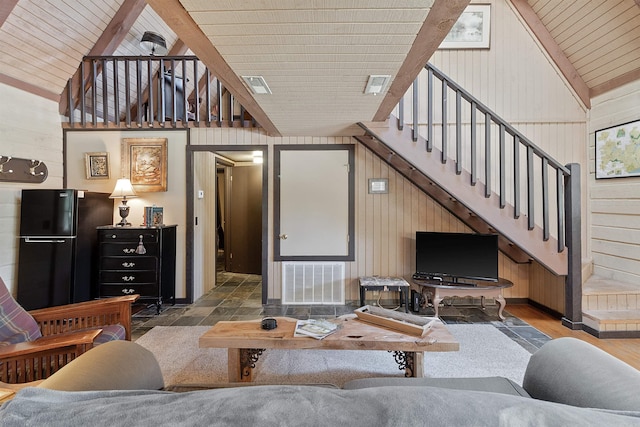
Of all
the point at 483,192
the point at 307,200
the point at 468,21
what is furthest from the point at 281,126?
the point at 468,21

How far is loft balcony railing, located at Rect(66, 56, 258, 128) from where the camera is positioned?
394 centimetres

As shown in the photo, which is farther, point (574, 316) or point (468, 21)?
point (468, 21)

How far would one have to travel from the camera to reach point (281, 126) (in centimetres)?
362

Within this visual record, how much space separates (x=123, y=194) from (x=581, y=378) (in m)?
4.35

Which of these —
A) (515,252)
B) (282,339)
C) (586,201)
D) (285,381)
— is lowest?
(285,381)

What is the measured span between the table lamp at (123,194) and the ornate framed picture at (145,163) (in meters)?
0.23

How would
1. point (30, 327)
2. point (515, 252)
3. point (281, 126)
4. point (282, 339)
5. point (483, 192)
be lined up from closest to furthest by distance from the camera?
point (282, 339)
point (30, 327)
point (483, 192)
point (281, 126)
point (515, 252)

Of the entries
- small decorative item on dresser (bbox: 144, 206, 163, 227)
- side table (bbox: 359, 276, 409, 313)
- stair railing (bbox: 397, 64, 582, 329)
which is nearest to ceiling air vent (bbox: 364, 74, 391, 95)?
stair railing (bbox: 397, 64, 582, 329)

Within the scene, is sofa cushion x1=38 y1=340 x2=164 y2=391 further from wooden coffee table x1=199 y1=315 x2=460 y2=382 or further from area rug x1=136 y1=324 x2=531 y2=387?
area rug x1=136 y1=324 x2=531 y2=387

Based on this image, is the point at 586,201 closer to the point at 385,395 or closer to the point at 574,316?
the point at 574,316

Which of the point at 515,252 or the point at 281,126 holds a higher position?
the point at 281,126

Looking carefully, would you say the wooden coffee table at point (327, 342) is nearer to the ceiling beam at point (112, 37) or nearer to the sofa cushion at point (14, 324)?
the sofa cushion at point (14, 324)

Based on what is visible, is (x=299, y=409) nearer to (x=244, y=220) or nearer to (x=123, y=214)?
(x=123, y=214)

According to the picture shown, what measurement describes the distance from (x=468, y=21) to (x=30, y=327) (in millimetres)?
5698
